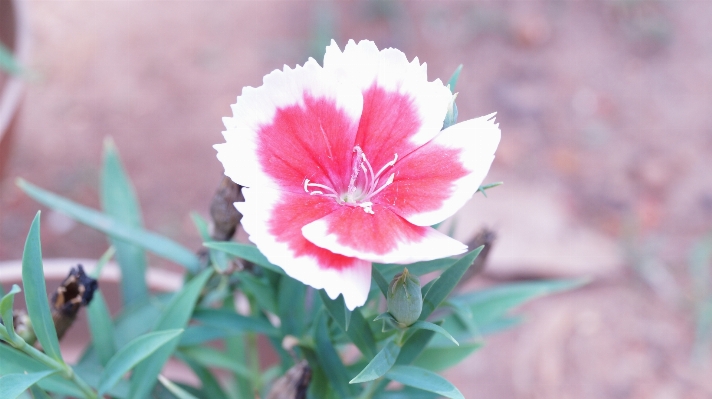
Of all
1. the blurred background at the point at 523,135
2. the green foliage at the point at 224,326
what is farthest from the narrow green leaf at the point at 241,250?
the blurred background at the point at 523,135

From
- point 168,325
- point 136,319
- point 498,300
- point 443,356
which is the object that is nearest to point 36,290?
point 168,325

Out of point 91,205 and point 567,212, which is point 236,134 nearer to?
point 91,205

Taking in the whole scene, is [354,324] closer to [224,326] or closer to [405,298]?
[405,298]

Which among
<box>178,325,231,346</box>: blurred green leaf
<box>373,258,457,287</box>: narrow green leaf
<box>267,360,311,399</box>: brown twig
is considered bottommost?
<box>267,360,311,399</box>: brown twig

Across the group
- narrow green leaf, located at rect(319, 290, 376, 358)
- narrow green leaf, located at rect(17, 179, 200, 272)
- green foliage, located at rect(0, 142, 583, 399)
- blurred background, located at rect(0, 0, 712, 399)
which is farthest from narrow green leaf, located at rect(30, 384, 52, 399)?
blurred background, located at rect(0, 0, 712, 399)

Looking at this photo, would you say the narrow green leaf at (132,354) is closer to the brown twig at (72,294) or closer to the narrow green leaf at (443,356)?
the brown twig at (72,294)

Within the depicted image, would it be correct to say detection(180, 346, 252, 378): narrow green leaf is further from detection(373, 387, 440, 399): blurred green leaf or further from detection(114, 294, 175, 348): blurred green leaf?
detection(373, 387, 440, 399): blurred green leaf

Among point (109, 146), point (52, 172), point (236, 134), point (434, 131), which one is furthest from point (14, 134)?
point (434, 131)
